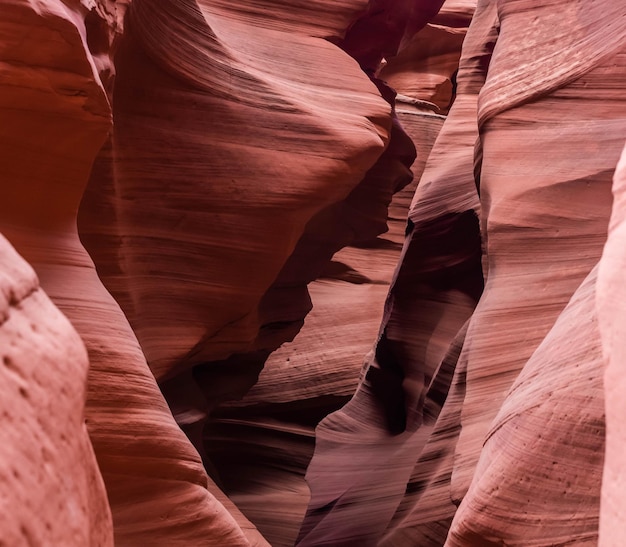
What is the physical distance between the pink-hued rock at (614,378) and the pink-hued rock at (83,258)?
1.44 meters

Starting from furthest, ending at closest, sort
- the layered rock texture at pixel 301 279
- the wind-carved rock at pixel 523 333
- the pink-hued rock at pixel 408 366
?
the pink-hued rock at pixel 408 366 < the wind-carved rock at pixel 523 333 < the layered rock texture at pixel 301 279

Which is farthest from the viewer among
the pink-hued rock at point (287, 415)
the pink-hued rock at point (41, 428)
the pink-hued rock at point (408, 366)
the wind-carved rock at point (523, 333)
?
the pink-hued rock at point (287, 415)

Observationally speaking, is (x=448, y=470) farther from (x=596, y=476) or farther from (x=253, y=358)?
(x=596, y=476)

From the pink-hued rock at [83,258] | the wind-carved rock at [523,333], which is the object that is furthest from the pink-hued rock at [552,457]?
the pink-hued rock at [83,258]

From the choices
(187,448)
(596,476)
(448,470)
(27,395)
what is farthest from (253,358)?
(27,395)

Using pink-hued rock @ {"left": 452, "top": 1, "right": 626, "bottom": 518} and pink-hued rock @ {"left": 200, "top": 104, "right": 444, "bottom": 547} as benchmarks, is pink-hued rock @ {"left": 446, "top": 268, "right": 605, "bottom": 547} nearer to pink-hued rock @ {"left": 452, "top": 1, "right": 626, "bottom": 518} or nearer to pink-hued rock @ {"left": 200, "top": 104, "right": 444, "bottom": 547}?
pink-hued rock @ {"left": 452, "top": 1, "right": 626, "bottom": 518}

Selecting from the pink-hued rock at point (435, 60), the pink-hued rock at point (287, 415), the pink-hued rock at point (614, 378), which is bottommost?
the pink-hued rock at point (287, 415)

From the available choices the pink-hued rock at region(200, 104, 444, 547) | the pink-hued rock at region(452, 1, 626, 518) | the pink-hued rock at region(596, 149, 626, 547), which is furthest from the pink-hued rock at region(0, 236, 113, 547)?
the pink-hued rock at region(200, 104, 444, 547)

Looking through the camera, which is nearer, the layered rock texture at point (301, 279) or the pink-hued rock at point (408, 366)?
the layered rock texture at point (301, 279)

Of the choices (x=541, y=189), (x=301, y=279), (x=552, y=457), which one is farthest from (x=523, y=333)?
(x=301, y=279)

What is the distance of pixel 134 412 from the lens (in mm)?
2303

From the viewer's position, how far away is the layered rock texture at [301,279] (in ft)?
5.41

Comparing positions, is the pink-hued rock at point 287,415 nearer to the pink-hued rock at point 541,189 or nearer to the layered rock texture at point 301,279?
the layered rock texture at point 301,279

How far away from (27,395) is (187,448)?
1571 millimetres
